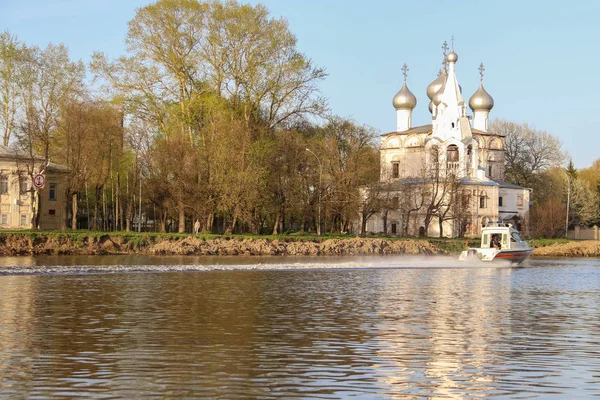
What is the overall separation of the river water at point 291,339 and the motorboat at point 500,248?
19.3 metres

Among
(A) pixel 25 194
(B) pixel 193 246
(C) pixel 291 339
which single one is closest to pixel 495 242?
(B) pixel 193 246

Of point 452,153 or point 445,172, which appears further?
point 452,153

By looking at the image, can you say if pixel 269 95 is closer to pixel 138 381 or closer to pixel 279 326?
pixel 279 326

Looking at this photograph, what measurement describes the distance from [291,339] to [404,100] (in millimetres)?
93294

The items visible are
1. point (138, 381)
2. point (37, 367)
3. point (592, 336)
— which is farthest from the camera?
point (592, 336)

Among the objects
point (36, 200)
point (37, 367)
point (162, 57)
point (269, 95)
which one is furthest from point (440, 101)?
point (37, 367)

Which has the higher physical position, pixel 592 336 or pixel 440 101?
pixel 440 101

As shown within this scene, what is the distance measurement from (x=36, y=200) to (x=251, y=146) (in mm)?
19089

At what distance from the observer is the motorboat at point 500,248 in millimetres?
53344

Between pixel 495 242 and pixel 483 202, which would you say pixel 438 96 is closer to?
pixel 483 202

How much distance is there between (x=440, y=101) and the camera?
3900 inches

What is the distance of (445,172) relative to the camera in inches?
3575

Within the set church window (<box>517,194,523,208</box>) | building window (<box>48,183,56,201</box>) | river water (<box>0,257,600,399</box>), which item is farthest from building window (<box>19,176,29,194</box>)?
church window (<box>517,194,523,208</box>)

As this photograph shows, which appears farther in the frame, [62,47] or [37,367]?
[62,47]
